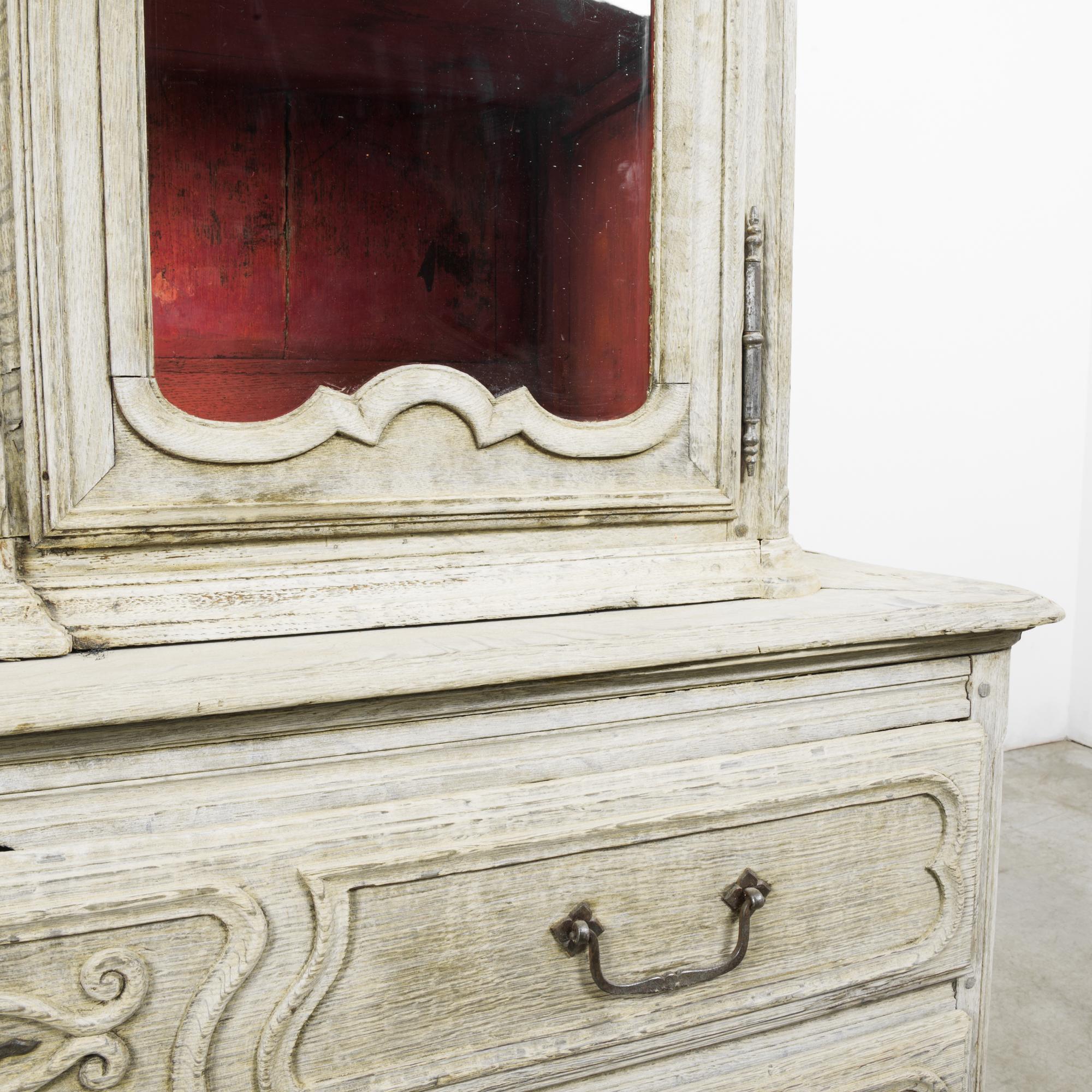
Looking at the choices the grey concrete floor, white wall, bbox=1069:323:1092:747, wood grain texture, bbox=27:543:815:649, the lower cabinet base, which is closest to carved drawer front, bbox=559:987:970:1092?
the lower cabinet base

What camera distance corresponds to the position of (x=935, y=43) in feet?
5.78

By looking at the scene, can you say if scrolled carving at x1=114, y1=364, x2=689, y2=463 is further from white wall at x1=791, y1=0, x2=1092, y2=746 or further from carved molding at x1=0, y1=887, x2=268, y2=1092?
white wall at x1=791, y1=0, x2=1092, y2=746

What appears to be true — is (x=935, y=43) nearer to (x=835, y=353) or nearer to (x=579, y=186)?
(x=835, y=353)

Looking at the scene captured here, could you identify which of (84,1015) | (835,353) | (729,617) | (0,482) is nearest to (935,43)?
(835,353)

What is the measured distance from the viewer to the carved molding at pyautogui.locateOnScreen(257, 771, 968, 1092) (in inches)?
21.4

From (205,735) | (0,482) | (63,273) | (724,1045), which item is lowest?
(724,1045)

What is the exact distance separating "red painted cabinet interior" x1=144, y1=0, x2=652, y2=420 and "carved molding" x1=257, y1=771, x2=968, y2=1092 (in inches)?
12.0

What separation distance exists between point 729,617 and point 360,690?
27 centimetres

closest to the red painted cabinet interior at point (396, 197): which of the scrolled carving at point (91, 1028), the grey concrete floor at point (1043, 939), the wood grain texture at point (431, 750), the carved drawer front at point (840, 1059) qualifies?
the wood grain texture at point (431, 750)

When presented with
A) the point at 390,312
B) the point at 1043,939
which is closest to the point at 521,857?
the point at 390,312

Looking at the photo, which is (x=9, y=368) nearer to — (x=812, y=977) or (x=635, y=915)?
(x=635, y=915)

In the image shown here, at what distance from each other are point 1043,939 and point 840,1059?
85 centimetres

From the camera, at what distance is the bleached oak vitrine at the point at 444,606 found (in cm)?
53

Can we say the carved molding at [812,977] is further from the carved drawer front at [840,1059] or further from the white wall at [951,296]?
the white wall at [951,296]
